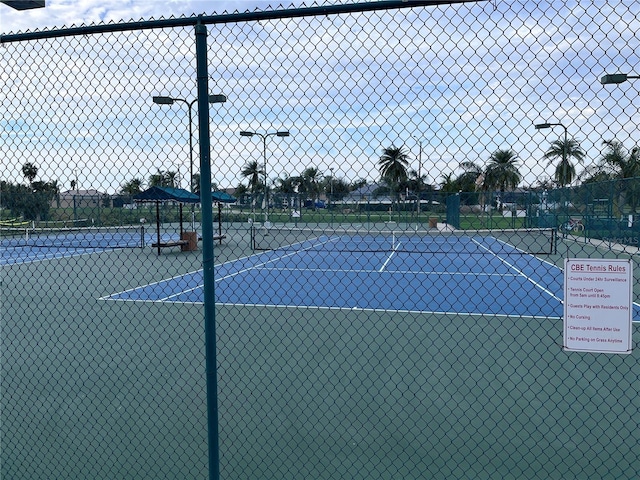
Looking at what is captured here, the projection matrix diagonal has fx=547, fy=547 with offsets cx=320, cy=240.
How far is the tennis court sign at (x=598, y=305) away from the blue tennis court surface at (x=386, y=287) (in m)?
5.32

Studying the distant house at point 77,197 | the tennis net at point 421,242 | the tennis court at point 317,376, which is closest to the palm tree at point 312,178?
the distant house at point 77,197

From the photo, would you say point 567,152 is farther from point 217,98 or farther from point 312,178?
point 217,98

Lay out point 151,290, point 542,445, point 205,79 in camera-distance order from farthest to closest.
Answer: point 151,290 < point 542,445 < point 205,79

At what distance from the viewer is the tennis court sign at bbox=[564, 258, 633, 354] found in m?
2.84

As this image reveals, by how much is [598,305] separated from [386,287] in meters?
9.90

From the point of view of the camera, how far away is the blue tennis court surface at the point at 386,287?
34.3 ft

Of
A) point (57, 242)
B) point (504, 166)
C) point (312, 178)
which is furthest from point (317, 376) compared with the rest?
point (57, 242)

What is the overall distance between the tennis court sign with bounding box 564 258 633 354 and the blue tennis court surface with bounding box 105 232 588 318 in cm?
532

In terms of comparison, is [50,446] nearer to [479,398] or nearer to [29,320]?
[479,398]

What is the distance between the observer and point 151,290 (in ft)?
39.5

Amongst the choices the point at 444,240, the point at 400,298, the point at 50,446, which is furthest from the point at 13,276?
the point at 444,240

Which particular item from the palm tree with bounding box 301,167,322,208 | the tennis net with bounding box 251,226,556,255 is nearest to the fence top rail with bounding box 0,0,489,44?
the palm tree with bounding box 301,167,322,208

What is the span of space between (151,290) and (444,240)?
18.7 m

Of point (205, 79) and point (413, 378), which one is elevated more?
point (205, 79)
